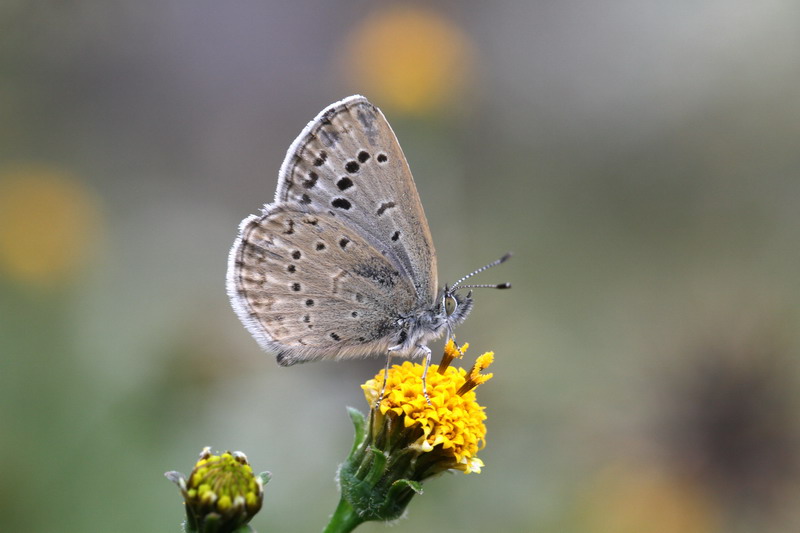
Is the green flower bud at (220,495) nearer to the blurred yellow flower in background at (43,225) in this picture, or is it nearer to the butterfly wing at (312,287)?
the butterfly wing at (312,287)

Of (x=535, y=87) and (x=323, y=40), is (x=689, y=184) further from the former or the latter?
(x=323, y=40)

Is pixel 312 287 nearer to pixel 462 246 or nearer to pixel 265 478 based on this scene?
pixel 265 478

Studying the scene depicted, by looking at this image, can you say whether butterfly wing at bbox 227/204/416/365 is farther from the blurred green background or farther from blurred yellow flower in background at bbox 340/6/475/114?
blurred yellow flower in background at bbox 340/6/475/114

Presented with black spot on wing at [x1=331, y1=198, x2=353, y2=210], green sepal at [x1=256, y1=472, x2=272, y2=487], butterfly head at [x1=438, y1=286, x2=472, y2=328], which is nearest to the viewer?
green sepal at [x1=256, y1=472, x2=272, y2=487]

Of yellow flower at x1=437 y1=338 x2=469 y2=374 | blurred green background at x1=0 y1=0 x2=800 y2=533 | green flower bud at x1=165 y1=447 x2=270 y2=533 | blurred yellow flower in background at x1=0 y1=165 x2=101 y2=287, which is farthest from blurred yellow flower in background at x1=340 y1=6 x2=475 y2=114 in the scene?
green flower bud at x1=165 y1=447 x2=270 y2=533

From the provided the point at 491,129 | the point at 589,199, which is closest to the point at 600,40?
the point at 491,129

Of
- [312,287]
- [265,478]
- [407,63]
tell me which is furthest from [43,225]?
[265,478]
